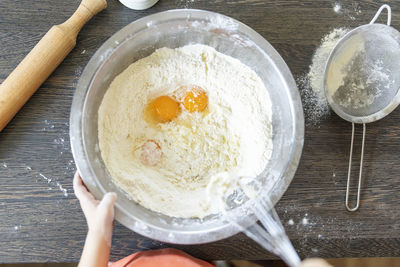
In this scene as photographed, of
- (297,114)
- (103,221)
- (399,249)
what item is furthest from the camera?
(399,249)

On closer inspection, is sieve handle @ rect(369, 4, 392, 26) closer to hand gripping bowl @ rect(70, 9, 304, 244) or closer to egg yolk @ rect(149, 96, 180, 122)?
hand gripping bowl @ rect(70, 9, 304, 244)

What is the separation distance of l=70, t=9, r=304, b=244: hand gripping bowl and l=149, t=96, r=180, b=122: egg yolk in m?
0.15

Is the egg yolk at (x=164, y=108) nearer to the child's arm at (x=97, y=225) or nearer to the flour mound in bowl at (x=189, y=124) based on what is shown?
the flour mound in bowl at (x=189, y=124)

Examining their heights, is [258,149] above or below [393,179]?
above

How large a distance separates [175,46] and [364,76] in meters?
0.63

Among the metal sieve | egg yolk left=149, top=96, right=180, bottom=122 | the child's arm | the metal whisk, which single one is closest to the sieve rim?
the metal sieve

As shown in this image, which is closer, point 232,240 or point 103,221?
point 103,221

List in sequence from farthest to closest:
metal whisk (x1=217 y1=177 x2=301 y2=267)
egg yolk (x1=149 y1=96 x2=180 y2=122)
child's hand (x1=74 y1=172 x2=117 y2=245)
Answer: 1. egg yolk (x1=149 y1=96 x2=180 y2=122)
2. metal whisk (x1=217 y1=177 x2=301 y2=267)
3. child's hand (x1=74 y1=172 x2=117 y2=245)

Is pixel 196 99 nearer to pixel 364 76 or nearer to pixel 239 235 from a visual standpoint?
pixel 239 235

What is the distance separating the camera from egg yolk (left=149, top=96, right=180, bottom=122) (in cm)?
116

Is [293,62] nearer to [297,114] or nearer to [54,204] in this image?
[297,114]

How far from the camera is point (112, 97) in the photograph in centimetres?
111

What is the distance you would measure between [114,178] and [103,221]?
14cm

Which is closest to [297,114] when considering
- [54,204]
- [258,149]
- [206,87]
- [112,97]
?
[258,149]
